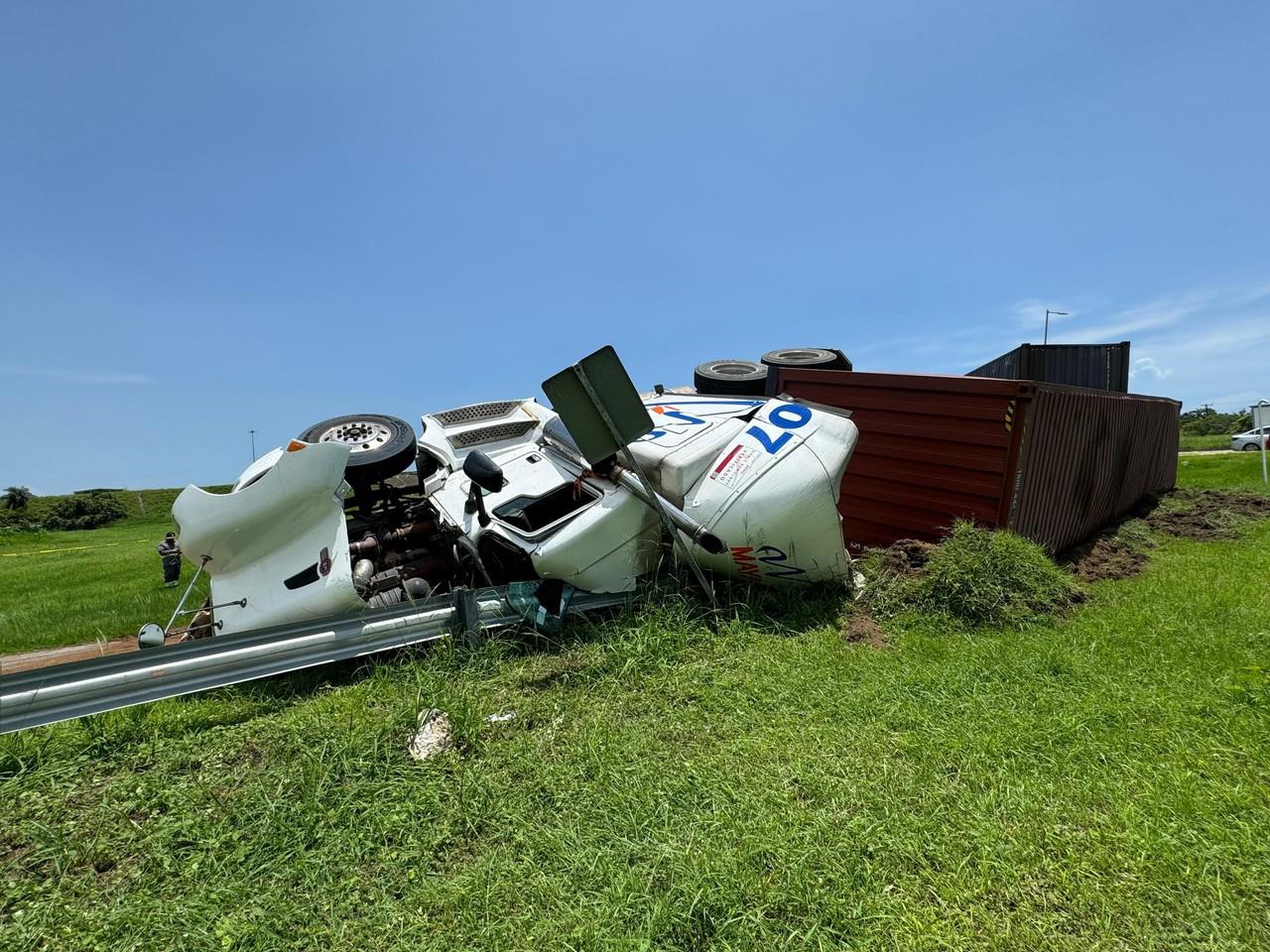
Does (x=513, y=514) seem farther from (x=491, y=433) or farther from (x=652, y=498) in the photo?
(x=491, y=433)

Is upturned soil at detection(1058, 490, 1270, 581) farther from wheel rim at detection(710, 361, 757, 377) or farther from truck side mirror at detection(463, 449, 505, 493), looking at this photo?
truck side mirror at detection(463, 449, 505, 493)

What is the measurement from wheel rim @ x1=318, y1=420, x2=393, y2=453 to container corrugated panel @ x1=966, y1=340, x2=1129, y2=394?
1127 centimetres

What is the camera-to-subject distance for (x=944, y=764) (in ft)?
9.61

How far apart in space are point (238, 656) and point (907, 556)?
5395mm

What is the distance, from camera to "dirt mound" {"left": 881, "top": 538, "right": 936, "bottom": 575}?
5719 mm

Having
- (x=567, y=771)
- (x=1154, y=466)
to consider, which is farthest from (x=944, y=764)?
(x=1154, y=466)

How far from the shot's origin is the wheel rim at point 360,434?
17.9 ft

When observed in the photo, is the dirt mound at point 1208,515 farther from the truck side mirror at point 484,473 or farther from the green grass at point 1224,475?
the truck side mirror at point 484,473

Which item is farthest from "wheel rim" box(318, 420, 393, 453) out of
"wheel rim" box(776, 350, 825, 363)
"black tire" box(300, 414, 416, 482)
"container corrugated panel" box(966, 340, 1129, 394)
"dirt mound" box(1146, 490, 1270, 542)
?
"container corrugated panel" box(966, 340, 1129, 394)

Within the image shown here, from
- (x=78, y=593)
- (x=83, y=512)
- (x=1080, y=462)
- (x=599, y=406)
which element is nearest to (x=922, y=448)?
(x=1080, y=462)

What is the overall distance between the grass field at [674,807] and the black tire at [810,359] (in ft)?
16.2

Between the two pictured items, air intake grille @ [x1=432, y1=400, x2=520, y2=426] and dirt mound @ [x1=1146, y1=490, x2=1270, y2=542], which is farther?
dirt mound @ [x1=1146, y1=490, x2=1270, y2=542]

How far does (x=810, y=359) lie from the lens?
8.62 metres

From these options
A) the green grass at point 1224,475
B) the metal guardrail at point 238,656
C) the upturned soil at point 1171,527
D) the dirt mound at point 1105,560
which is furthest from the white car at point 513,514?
the green grass at point 1224,475
